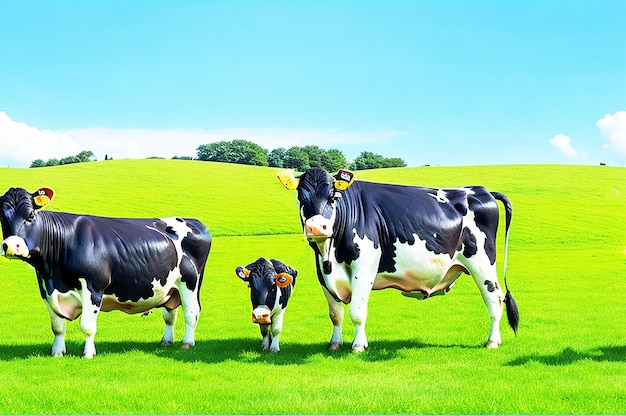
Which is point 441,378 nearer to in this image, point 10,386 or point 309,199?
point 309,199

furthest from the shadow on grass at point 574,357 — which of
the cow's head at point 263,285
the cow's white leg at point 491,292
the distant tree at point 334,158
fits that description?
the distant tree at point 334,158

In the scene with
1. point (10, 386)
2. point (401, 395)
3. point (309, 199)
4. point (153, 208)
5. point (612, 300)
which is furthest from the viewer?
point (153, 208)

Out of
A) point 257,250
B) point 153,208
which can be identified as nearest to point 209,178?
point 153,208

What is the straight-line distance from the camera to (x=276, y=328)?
968 centimetres

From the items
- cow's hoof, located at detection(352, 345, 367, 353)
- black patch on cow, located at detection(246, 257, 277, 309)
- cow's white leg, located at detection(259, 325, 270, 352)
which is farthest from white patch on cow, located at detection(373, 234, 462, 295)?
cow's white leg, located at detection(259, 325, 270, 352)

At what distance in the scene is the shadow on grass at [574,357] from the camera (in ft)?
29.5

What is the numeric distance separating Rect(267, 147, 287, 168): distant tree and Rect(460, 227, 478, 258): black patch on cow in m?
93.1

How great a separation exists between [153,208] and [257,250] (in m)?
19.3

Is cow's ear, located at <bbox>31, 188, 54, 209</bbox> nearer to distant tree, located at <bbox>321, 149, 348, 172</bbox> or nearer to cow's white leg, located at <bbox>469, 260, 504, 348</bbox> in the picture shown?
cow's white leg, located at <bbox>469, 260, 504, 348</bbox>

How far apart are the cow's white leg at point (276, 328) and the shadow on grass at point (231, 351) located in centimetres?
13

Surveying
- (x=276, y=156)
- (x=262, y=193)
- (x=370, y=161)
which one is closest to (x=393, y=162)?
Answer: (x=370, y=161)

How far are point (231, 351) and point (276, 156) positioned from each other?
96.5 m

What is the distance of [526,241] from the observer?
37.2 m

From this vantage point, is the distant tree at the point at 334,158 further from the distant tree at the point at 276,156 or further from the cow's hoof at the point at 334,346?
the cow's hoof at the point at 334,346
